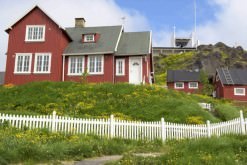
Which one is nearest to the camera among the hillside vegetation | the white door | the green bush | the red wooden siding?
the hillside vegetation

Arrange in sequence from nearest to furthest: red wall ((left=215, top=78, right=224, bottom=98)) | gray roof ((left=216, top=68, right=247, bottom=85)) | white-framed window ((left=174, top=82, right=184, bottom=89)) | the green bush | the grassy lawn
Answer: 1. the grassy lawn
2. the green bush
3. gray roof ((left=216, top=68, right=247, bottom=85))
4. red wall ((left=215, top=78, right=224, bottom=98))
5. white-framed window ((left=174, top=82, right=184, bottom=89))

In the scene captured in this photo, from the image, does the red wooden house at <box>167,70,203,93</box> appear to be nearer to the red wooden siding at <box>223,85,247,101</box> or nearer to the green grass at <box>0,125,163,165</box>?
the red wooden siding at <box>223,85,247,101</box>

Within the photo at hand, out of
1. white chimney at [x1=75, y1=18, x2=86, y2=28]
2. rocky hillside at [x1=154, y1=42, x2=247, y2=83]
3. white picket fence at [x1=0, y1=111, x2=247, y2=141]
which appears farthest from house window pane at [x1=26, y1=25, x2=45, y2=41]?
rocky hillside at [x1=154, y1=42, x2=247, y2=83]

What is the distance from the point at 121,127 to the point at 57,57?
1749 centimetres

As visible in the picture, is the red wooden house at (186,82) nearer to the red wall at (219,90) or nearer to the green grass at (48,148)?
the red wall at (219,90)

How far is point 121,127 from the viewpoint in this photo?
54.4 feet

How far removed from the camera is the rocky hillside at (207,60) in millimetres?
87613

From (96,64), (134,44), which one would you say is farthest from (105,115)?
(134,44)

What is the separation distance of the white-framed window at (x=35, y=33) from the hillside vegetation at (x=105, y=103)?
6.42m

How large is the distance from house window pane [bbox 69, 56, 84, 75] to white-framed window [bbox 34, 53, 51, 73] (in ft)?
7.15

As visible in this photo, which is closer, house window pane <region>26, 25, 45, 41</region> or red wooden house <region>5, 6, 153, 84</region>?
red wooden house <region>5, 6, 153, 84</region>

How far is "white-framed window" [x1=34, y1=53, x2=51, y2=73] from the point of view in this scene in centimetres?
3188

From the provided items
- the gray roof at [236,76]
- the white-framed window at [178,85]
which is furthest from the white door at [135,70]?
the white-framed window at [178,85]

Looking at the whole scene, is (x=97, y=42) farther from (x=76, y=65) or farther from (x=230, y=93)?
(x=230, y=93)
